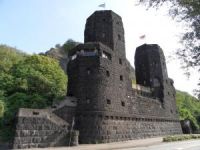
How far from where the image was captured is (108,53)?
29547 mm

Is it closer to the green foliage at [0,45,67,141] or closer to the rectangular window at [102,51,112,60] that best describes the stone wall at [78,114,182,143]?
the green foliage at [0,45,67,141]

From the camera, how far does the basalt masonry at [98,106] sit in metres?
21.0

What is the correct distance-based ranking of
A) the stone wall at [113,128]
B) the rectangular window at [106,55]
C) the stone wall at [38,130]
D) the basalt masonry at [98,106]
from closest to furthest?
1. the stone wall at [38,130]
2. the basalt masonry at [98,106]
3. the stone wall at [113,128]
4. the rectangular window at [106,55]

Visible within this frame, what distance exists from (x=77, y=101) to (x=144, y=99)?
12.7m

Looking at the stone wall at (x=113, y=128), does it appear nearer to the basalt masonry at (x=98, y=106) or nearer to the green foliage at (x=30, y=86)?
the basalt masonry at (x=98, y=106)

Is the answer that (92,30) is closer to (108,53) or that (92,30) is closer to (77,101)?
(108,53)

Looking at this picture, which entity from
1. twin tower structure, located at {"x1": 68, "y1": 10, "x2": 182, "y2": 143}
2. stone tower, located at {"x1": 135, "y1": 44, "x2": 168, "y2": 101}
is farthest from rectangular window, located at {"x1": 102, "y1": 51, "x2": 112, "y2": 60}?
stone tower, located at {"x1": 135, "y1": 44, "x2": 168, "y2": 101}

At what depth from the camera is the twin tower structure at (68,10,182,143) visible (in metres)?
25.5

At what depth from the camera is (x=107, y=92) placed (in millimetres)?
27203

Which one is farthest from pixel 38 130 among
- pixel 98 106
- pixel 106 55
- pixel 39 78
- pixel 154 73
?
pixel 154 73

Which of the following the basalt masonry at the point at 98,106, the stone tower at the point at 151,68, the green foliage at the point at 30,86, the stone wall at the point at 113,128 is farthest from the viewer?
the stone tower at the point at 151,68

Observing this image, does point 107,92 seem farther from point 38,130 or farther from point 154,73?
point 154,73

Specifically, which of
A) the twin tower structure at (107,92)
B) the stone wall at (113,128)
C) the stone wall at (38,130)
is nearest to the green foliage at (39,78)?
the twin tower structure at (107,92)

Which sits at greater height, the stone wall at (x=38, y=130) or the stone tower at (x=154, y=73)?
the stone tower at (x=154, y=73)
